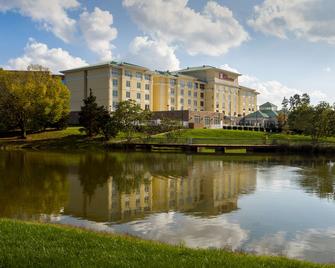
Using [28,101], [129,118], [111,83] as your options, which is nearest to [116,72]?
[111,83]

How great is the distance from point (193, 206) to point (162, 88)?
86.7 metres

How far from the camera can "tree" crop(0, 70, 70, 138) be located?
65.6m

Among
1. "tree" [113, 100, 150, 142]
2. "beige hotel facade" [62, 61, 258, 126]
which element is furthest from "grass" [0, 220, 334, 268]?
"beige hotel facade" [62, 61, 258, 126]

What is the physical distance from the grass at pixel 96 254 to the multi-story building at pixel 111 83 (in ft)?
264

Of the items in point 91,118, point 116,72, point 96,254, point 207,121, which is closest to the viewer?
point 96,254

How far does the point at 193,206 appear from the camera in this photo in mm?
18281

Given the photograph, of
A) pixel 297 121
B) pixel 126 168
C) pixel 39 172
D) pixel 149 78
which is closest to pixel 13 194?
pixel 39 172

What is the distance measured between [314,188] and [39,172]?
1885cm

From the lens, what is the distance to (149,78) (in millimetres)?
99125

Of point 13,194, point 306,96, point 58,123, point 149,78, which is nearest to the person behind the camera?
point 13,194

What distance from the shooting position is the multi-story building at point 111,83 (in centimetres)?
8988

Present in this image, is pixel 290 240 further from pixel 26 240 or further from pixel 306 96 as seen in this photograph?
pixel 306 96

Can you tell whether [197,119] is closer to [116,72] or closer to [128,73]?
[128,73]

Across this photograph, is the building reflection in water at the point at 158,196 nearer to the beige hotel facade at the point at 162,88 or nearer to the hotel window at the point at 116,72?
the beige hotel facade at the point at 162,88
